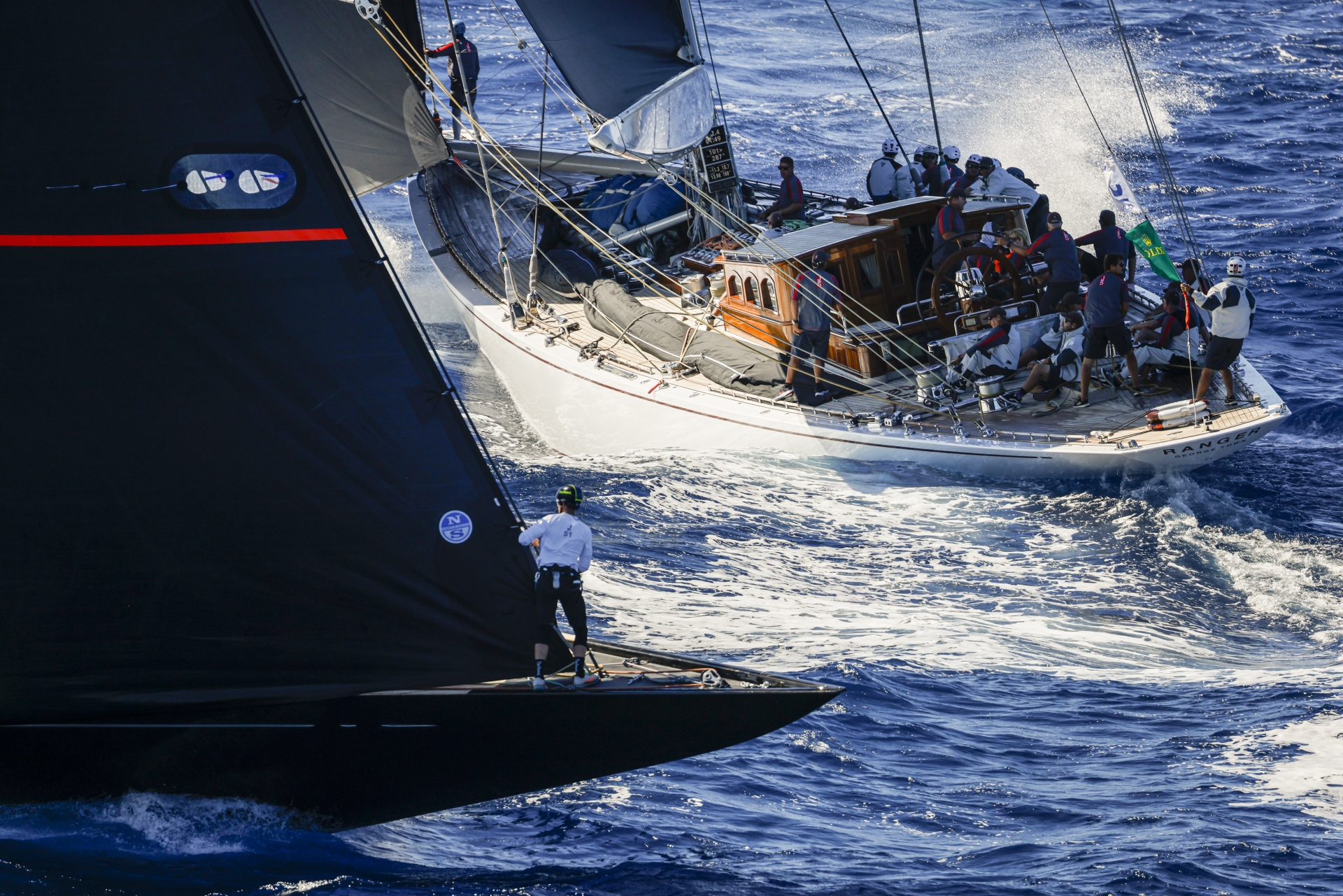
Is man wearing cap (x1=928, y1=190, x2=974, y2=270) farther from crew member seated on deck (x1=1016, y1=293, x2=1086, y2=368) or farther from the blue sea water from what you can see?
the blue sea water

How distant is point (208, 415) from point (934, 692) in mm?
6275

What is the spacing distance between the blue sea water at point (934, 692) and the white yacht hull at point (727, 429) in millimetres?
237

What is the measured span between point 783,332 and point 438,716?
8.63 meters

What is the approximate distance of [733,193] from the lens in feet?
62.8

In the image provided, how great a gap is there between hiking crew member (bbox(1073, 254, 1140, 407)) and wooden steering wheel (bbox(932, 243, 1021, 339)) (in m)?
1.40

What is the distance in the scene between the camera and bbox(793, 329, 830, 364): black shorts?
601 inches

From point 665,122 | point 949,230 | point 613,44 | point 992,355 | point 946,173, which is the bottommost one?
point 992,355

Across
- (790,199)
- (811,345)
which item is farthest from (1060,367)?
(790,199)

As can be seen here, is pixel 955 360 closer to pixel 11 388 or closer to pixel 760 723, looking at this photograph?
pixel 760 723

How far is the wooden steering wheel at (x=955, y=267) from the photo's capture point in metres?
15.2

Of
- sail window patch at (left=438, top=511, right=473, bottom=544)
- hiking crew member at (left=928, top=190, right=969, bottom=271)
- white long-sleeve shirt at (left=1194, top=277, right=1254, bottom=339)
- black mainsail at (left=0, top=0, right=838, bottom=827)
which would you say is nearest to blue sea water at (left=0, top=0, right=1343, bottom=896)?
black mainsail at (left=0, top=0, right=838, bottom=827)

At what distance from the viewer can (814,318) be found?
15.1 metres

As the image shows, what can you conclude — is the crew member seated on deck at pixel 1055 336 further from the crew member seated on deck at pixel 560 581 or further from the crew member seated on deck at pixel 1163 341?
the crew member seated on deck at pixel 560 581

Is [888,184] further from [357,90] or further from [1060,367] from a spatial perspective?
[357,90]
